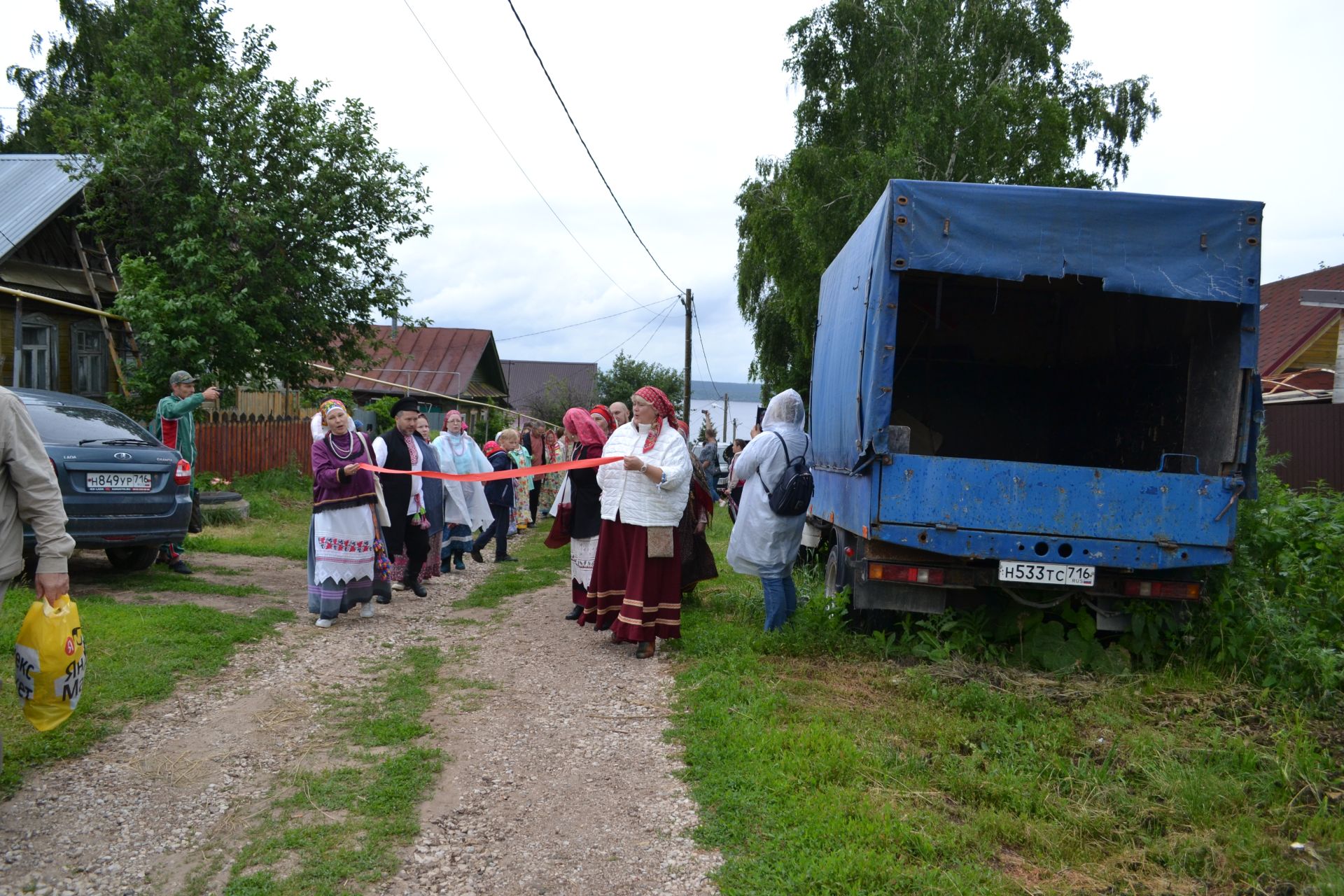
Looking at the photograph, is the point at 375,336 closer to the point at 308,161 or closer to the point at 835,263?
the point at 308,161

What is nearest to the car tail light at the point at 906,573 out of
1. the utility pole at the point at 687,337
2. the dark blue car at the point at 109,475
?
the dark blue car at the point at 109,475

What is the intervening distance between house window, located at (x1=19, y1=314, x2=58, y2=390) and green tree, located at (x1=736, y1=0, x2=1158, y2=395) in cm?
1518

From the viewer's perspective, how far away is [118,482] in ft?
25.1

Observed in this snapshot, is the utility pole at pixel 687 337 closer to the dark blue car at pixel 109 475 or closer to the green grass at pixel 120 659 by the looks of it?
the dark blue car at pixel 109 475

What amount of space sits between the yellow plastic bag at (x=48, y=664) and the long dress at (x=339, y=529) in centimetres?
382

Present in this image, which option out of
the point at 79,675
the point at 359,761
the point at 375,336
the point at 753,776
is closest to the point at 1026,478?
the point at 753,776

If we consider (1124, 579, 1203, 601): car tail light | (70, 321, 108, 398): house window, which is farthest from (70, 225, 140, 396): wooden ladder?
(1124, 579, 1203, 601): car tail light

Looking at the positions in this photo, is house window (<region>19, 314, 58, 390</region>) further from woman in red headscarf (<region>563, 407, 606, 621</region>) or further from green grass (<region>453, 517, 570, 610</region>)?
woman in red headscarf (<region>563, 407, 606, 621</region>)

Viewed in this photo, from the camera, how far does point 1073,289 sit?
7.68 metres

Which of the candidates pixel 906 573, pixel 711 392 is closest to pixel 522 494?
pixel 906 573

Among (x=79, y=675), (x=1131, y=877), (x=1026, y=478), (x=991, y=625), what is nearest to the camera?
(x=1131, y=877)

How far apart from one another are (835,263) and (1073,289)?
196cm

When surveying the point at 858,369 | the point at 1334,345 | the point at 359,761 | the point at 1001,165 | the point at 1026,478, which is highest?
the point at 1001,165

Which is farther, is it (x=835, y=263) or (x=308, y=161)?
(x=308, y=161)
